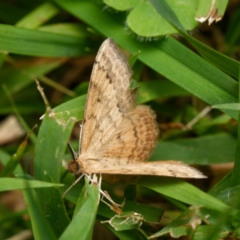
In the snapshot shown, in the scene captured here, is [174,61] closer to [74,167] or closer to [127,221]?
[74,167]

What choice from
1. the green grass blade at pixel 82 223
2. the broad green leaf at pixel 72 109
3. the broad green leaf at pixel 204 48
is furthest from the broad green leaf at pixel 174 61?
the green grass blade at pixel 82 223

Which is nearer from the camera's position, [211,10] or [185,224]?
[185,224]

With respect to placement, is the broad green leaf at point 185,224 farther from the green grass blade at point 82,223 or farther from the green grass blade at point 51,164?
the green grass blade at point 51,164

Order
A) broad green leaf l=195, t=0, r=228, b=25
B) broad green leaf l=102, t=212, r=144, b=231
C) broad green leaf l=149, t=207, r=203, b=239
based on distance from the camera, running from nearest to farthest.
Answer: broad green leaf l=149, t=207, r=203, b=239, broad green leaf l=102, t=212, r=144, b=231, broad green leaf l=195, t=0, r=228, b=25

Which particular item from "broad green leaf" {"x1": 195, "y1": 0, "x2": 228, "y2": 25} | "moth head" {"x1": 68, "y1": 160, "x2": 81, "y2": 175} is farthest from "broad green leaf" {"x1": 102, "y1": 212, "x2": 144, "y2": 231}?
"broad green leaf" {"x1": 195, "y1": 0, "x2": 228, "y2": 25}

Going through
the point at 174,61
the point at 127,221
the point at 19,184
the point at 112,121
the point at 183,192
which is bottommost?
the point at 127,221

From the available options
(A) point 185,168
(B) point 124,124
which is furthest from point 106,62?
(A) point 185,168

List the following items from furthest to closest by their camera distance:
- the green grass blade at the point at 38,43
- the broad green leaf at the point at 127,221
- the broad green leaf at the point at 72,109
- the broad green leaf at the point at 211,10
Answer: the green grass blade at the point at 38,43 < the broad green leaf at the point at 211,10 < the broad green leaf at the point at 72,109 < the broad green leaf at the point at 127,221

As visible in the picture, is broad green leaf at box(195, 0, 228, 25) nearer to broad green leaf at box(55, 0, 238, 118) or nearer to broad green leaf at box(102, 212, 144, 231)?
broad green leaf at box(55, 0, 238, 118)

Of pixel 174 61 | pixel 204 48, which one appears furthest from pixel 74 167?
pixel 204 48
